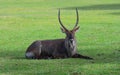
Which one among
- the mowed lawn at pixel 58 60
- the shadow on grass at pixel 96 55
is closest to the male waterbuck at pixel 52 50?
the mowed lawn at pixel 58 60

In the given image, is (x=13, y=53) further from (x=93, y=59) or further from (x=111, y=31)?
(x=111, y=31)

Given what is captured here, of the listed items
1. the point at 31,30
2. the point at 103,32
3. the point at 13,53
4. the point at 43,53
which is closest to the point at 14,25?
the point at 31,30

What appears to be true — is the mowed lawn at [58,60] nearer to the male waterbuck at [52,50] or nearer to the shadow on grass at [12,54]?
the shadow on grass at [12,54]

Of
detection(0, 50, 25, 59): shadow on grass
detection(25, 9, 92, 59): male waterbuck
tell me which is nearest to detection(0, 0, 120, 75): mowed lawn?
detection(0, 50, 25, 59): shadow on grass

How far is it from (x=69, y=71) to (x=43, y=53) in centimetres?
391

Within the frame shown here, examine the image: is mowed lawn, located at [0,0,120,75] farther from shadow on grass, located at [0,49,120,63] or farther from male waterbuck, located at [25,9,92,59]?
male waterbuck, located at [25,9,92,59]

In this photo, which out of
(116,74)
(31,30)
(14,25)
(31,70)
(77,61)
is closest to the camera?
(116,74)

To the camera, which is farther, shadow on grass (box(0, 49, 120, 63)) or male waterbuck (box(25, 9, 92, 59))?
male waterbuck (box(25, 9, 92, 59))

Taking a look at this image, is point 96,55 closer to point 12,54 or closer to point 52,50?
point 52,50

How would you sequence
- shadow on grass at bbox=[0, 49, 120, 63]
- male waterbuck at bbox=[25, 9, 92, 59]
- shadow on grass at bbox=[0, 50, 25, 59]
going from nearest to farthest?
shadow on grass at bbox=[0, 49, 120, 63] → male waterbuck at bbox=[25, 9, 92, 59] → shadow on grass at bbox=[0, 50, 25, 59]

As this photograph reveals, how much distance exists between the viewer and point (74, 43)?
1811cm

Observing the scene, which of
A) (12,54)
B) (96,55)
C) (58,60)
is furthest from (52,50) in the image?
(12,54)

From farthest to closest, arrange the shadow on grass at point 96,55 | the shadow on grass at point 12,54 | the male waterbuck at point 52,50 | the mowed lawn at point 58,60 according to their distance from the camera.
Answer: the shadow on grass at point 12,54 → the male waterbuck at point 52,50 → the shadow on grass at point 96,55 → the mowed lawn at point 58,60

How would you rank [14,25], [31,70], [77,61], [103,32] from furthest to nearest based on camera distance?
[14,25] → [103,32] → [77,61] → [31,70]
